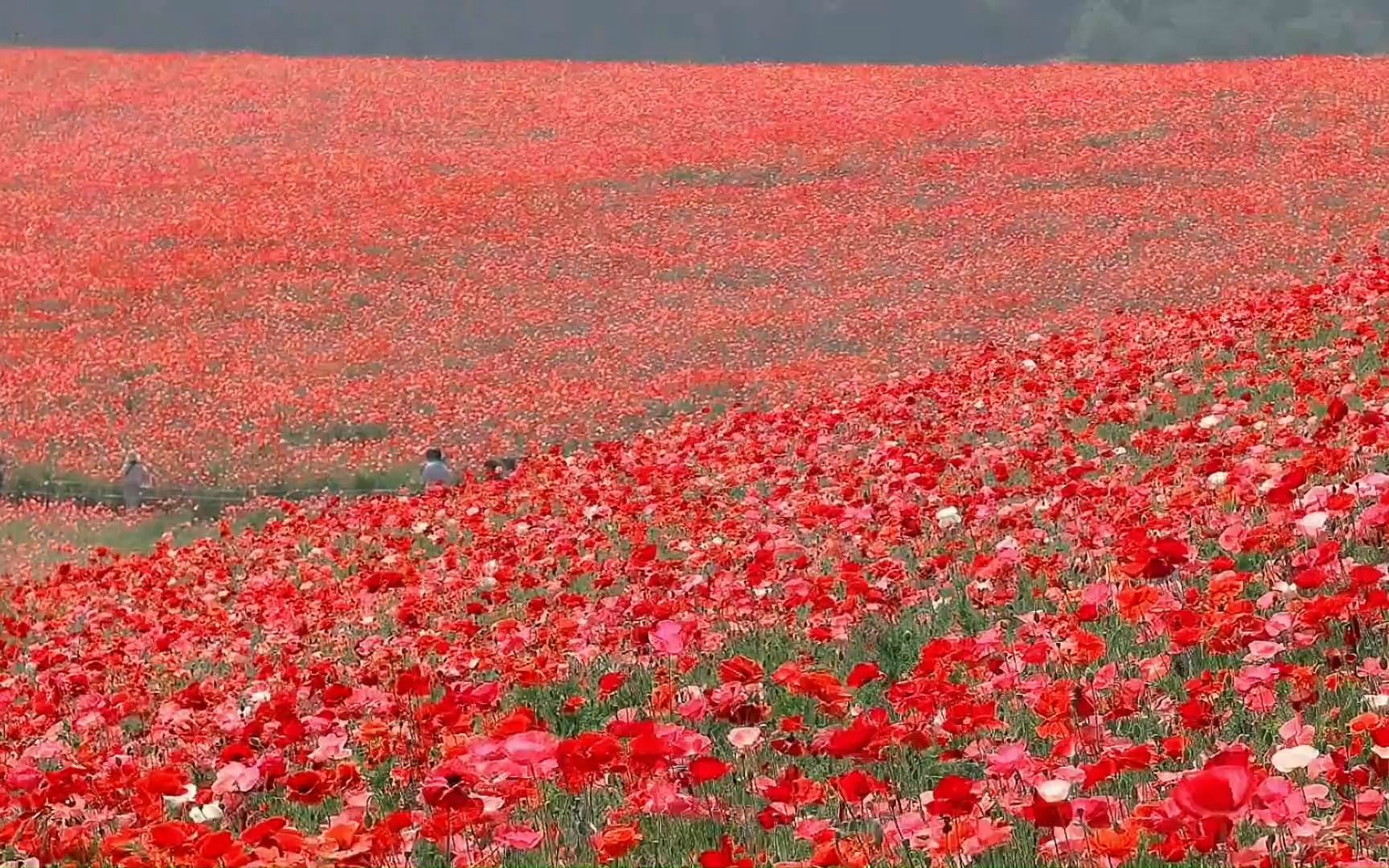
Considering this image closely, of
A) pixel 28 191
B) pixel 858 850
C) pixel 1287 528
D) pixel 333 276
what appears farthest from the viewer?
pixel 28 191

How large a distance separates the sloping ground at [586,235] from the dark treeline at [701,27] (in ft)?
50.3

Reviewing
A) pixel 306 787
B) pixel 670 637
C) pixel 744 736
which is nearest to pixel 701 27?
pixel 670 637

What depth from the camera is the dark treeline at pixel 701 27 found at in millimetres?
59062

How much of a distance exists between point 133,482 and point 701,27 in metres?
46.0

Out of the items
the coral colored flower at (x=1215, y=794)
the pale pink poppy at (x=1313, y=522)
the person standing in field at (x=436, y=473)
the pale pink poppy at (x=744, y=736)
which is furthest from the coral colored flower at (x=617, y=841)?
the person standing in field at (x=436, y=473)

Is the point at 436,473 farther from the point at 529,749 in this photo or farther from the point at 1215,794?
the point at 1215,794

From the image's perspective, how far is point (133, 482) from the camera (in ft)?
69.6

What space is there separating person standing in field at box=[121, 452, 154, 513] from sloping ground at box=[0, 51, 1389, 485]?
811mm

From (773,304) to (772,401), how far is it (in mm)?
7003

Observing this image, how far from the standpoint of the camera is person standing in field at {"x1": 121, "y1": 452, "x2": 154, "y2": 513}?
2117 centimetres

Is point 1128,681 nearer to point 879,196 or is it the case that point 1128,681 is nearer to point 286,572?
point 286,572

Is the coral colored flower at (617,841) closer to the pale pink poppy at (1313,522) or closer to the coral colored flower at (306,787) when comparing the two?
the coral colored flower at (306,787)

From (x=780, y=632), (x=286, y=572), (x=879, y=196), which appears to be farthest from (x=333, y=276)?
(x=780, y=632)

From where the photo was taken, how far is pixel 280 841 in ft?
12.0
